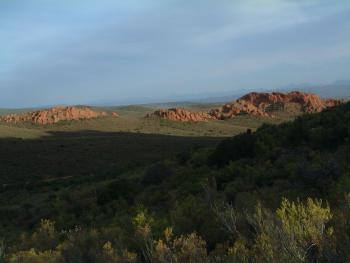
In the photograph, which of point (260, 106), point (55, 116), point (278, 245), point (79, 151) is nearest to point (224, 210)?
point (278, 245)

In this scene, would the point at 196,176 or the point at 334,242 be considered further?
the point at 196,176

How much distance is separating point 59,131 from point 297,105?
59414mm

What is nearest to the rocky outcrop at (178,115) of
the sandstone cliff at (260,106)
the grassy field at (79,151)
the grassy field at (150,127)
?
the sandstone cliff at (260,106)

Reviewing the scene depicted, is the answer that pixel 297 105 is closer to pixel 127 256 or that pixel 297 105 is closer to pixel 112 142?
pixel 112 142

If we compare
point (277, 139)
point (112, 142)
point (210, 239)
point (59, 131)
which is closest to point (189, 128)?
point (59, 131)

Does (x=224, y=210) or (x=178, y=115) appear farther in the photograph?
(x=178, y=115)

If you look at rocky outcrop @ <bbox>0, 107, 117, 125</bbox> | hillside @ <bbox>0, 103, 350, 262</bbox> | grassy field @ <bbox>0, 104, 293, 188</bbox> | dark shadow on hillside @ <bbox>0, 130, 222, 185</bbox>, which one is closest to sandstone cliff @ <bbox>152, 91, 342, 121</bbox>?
rocky outcrop @ <bbox>0, 107, 117, 125</bbox>

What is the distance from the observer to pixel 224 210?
37.2 ft

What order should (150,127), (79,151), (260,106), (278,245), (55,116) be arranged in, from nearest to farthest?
(278,245), (79,151), (150,127), (55,116), (260,106)

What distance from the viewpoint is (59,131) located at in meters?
84.9

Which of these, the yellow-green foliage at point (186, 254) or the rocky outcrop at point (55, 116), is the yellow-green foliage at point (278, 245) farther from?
the rocky outcrop at point (55, 116)

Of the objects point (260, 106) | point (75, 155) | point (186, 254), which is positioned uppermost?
point (260, 106)

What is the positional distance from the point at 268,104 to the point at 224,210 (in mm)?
113376

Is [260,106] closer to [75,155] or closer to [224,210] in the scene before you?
[75,155]
